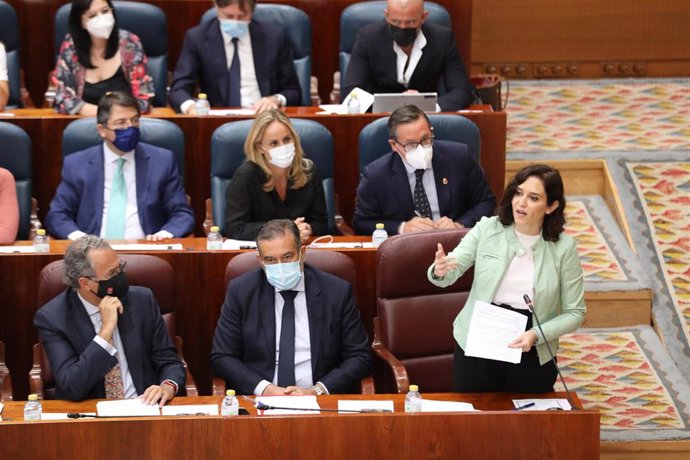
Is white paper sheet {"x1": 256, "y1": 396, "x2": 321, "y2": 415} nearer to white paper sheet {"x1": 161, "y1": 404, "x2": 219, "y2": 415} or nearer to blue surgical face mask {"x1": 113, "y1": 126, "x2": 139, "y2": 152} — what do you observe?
white paper sheet {"x1": 161, "y1": 404, "x2": 219, "y2": 415}

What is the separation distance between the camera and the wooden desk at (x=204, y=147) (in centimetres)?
462

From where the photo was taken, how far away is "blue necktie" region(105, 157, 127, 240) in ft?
14.1

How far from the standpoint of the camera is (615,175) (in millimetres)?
5410

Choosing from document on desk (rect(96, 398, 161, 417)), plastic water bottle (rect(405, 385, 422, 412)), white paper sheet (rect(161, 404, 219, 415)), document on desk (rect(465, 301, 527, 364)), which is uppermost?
document on desk (rect(465, 301, 527, 364))

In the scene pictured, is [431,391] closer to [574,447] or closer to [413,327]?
[413,327]

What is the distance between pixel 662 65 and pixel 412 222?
3124mm

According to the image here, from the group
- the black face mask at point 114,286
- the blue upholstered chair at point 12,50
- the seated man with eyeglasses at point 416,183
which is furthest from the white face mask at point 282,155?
the blue upholstered chair at point 12,50

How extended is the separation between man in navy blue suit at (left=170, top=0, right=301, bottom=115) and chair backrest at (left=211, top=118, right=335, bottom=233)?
60cm

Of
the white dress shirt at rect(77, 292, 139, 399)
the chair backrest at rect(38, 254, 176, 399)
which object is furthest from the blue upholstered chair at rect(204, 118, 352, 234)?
the white dress shirt at rect(77, 292, 139, 399)

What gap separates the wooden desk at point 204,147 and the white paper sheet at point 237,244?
2.29 ft

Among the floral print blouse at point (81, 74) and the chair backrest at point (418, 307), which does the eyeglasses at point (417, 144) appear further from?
the floral print blouse at point (81, 74)

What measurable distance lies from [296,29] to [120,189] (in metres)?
1.31

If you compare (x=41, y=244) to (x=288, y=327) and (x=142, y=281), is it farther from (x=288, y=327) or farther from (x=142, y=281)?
(x=288, y=327)

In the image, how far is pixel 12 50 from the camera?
521 cm
